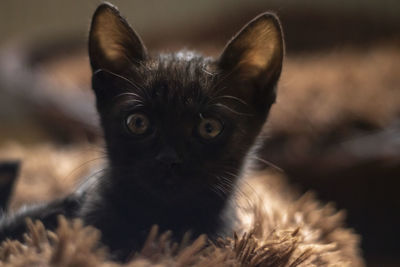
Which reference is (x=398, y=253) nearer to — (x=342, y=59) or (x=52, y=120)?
(x=342, y=59)

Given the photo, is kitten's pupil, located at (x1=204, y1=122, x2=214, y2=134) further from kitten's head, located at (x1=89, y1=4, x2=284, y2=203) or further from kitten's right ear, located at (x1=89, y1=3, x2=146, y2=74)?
kitten's right ear, located at (x1=89, y1=3, x2=146, y2=74)

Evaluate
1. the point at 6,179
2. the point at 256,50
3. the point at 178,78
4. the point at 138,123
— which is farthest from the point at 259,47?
the point at 6,179

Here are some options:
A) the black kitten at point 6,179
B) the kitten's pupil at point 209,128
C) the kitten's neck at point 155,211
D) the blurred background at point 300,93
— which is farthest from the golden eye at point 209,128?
the black kitten at point 6,179

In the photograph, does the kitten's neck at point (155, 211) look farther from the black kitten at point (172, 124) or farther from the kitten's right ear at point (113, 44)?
the kitten's right ear at point (113, 44)

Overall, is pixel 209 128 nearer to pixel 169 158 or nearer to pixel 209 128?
pixel 209 128

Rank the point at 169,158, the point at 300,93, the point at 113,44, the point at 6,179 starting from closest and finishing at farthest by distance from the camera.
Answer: the point at 169,158
the point at 113,44
the point at 6,179
the point at 300,93

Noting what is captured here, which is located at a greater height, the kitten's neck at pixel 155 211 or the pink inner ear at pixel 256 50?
the pink inner ear at pixel 256 50
